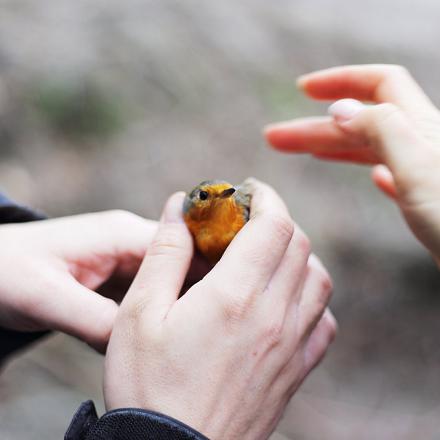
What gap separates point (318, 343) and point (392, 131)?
86cm

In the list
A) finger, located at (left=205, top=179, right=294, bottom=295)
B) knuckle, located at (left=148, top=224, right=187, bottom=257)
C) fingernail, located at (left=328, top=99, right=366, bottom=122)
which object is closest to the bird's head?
knuckle, located at (left=148, top=224, right=187, bottom=257)

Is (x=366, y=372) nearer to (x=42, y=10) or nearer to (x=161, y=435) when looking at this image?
(x=161, y=435)

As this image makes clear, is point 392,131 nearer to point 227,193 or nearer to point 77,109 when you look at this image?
point 227,193

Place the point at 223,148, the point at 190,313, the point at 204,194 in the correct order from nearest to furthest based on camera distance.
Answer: the point at 190,313 → the point at 204,194 → the point at 223,148

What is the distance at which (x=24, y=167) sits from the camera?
202 inches

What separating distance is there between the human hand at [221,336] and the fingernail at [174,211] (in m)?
0.18

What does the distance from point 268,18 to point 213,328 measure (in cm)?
585

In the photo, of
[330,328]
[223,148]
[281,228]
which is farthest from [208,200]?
[223,148]

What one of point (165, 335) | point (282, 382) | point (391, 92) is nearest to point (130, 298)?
point (165, 335)

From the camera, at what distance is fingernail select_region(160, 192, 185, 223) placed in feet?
7.01

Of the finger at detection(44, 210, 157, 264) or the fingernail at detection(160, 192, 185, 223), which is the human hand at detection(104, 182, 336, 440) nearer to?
the fingernail at detection(160, 192, 185, 223)

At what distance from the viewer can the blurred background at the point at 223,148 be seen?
3941 millimetres

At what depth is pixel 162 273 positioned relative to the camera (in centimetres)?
180

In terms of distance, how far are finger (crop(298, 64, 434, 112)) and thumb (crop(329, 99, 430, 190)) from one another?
221mm
